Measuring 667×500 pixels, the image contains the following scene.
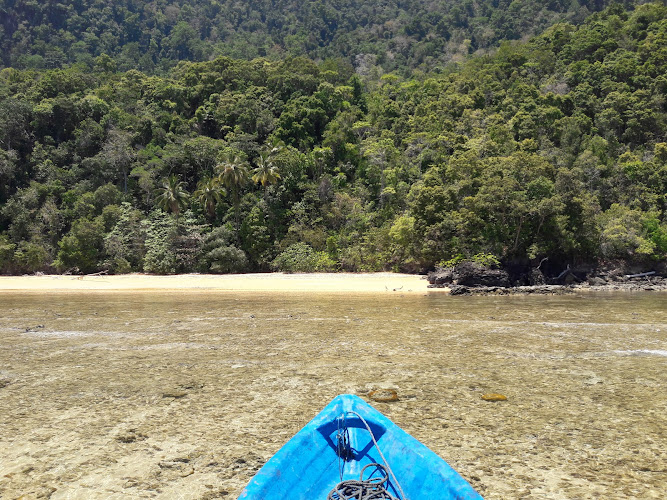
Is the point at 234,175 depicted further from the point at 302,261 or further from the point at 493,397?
the point at 493,397

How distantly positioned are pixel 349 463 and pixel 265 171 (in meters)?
35.3

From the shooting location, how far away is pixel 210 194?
37.4 m

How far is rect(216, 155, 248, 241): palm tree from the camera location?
3638 cm

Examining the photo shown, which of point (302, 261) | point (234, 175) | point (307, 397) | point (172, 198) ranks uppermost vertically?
point (234, 175)

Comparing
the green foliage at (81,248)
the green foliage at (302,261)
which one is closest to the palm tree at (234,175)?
the green foliage at (302,261)

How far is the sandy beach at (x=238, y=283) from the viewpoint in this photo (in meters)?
27.8

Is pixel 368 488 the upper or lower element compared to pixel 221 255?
lower

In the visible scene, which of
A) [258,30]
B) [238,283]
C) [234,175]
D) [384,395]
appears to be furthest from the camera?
[258,30]

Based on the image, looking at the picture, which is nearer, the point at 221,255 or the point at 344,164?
the point at 221,255

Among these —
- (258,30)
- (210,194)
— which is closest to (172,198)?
(210,194)

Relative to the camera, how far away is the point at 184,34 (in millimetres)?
103125

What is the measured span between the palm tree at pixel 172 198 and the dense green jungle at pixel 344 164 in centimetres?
20

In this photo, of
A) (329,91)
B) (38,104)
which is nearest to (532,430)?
(329,91)

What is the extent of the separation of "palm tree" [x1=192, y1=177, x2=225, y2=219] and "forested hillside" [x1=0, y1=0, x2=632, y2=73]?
167ft
